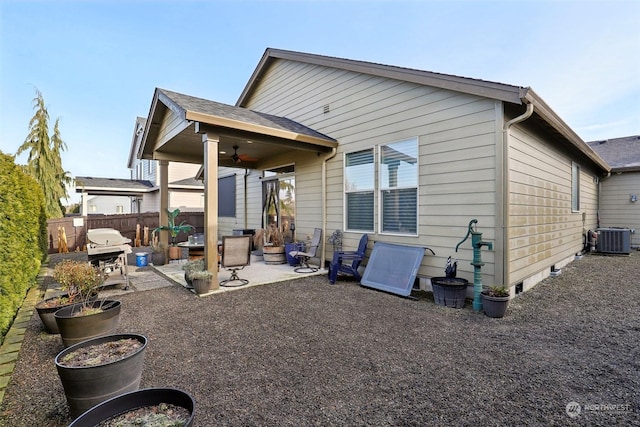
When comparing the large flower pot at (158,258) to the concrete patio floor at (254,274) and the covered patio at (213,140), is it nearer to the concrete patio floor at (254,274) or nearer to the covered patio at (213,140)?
the concrete patio floor at (254,274)

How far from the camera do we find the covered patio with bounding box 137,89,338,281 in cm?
487

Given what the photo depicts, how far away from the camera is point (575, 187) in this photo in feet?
26.8

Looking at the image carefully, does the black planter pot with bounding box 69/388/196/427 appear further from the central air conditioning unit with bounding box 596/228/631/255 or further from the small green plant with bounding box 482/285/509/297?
the central air conditioning unit with bounding box 596/228/631/255

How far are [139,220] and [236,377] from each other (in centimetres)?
1114

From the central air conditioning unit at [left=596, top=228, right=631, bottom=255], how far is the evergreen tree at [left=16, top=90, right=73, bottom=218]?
834 inches

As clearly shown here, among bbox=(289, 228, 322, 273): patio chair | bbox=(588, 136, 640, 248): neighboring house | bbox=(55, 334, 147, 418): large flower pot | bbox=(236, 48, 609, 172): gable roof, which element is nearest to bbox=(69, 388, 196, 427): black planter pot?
bbox=(55, 334, 147, 418): large flower pot

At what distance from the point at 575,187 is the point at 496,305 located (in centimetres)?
693

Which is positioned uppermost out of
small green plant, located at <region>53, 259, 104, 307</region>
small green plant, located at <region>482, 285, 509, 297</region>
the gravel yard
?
small green plant, located at <region>53, 259, 104, 307</region>

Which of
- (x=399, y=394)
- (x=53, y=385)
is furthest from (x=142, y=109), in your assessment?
(x=399, y=394)

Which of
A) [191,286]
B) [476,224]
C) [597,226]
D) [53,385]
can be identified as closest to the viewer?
[53,385]

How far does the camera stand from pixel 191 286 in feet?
16.4

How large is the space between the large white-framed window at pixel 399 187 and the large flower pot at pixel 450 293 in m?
1.16

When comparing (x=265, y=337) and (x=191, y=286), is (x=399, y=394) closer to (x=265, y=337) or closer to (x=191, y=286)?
(x=265, y=337)

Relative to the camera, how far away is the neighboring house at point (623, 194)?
10.0m
